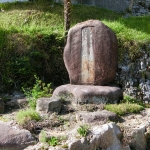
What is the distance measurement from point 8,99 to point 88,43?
2.37 m

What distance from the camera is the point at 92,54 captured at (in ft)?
25.1

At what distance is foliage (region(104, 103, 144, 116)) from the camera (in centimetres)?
661

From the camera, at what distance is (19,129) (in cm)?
586

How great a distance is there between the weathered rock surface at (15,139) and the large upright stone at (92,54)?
245 cm

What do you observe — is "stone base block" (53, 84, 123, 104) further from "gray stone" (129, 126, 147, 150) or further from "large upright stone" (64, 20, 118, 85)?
"gray stone" (129, 126, 147, 150)

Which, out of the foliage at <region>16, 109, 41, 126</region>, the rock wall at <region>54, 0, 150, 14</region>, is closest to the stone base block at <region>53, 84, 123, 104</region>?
the foliage at <region>16, 109, 41, 126</region>

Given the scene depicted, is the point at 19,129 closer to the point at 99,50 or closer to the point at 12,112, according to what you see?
the point at 12,112

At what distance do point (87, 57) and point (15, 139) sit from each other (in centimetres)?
291

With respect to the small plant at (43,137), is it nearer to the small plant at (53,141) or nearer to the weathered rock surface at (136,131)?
the small plant at (53,141)

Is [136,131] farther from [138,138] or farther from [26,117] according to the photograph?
[26,117]

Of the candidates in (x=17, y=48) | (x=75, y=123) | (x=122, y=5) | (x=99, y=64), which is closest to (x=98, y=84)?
(x=99, y=64)

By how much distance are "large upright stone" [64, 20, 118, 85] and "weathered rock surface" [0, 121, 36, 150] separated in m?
2.45

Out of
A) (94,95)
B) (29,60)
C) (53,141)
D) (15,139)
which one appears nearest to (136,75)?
(94,95)

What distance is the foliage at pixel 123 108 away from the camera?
21.7 feet
